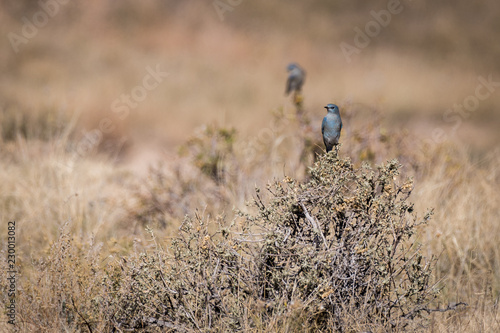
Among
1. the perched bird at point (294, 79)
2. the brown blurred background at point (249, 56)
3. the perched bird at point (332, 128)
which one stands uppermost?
the brown blurred background at point (249, 56)

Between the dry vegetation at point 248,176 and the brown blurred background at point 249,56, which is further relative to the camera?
the brown blurred background at point 249,56

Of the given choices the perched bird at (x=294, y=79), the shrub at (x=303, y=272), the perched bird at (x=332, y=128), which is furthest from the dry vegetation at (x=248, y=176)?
the perched bird at (x=294, y=79)

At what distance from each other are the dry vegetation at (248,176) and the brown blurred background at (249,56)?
4 cm

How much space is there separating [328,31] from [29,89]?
5881mm

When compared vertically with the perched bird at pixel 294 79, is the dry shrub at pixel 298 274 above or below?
below

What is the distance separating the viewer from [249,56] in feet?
34.7

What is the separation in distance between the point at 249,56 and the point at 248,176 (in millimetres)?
5917

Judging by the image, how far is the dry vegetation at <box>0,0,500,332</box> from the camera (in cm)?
269

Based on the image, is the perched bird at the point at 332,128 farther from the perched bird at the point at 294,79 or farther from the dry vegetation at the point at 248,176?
the perched bird at the point at 294,79

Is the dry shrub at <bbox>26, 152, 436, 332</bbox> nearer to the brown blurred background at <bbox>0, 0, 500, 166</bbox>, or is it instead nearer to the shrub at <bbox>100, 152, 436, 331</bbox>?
the shrub at <bbox>100, 152, 436, 331</bbox>

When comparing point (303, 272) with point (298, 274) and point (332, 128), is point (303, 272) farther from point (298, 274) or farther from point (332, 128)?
point (332, 128)

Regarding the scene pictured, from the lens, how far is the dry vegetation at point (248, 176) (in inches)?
106

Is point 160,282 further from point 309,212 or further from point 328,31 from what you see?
point 328,31

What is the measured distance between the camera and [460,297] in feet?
12.0
